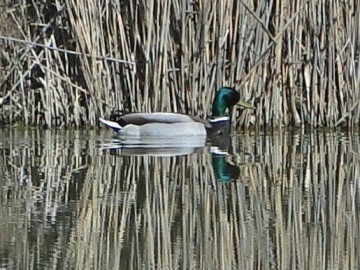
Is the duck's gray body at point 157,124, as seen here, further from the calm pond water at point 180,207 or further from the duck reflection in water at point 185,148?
the calm pond water at point 180,207

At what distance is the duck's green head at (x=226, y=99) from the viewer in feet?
27.6

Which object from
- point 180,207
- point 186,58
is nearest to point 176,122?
point 186,58

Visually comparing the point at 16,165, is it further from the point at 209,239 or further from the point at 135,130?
the point at 209,239

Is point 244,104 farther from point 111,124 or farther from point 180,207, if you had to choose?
point 180,207

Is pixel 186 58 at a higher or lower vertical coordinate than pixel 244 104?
higher

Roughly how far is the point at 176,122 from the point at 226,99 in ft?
1.41

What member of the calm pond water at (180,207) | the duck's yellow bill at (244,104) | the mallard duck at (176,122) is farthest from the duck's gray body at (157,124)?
the calm pond water at (180,207)

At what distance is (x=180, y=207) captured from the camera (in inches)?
201

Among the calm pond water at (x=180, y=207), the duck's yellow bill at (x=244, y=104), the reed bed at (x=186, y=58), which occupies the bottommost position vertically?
the calm pond water at (x=180, y=207)

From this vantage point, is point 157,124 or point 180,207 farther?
point 157,124

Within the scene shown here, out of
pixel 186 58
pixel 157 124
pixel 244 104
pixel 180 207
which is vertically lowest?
pixel 180 207

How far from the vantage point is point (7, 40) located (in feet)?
29.0

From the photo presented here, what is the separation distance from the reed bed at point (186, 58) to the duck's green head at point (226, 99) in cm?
18

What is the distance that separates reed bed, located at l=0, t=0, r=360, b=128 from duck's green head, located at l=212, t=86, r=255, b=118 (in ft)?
0.61
